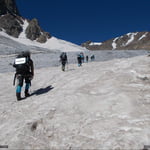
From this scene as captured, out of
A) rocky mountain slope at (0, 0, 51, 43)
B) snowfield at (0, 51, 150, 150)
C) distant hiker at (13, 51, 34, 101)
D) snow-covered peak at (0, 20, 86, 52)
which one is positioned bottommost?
snowfield at (0, 51, 150, 150)

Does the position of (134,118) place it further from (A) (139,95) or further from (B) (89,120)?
(A) (139,95)

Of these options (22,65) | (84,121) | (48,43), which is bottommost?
(84,121)

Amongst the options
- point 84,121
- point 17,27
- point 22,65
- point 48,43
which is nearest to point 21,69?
point 22,65

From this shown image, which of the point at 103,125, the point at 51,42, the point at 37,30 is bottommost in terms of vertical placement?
the point at 103,125

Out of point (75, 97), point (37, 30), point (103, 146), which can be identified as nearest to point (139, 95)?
point (75, 97)

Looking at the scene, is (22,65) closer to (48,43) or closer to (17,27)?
(48,43)

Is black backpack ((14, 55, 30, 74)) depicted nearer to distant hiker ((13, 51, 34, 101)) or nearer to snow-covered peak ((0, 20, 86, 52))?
distant hiker ((13, 51, 34, 101))

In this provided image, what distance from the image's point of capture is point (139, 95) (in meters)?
5.66

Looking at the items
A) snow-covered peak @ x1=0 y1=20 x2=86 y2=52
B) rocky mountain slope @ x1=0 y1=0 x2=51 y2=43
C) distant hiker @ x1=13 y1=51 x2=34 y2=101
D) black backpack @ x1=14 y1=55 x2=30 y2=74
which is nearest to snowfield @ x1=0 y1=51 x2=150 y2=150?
distant hiker @ x1=13 y1=51 x2=34 y2=101

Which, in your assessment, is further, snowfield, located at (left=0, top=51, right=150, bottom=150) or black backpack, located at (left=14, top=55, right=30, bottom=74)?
black backpack, located at (left=14, top=55, right=30, bottom=74)

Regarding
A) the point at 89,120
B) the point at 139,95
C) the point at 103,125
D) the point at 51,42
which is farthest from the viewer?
the point at 51,42

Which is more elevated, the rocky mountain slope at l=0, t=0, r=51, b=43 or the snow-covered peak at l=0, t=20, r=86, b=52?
the rocky mountain slope at l=0, t=0, r=51, b=43

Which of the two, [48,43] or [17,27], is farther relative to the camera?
[17,27]

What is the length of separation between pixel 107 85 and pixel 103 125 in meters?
3.11
